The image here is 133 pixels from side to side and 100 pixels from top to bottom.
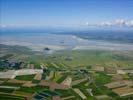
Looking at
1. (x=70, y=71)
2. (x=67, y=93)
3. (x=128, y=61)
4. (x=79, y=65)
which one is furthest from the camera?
(x=128, y=61)

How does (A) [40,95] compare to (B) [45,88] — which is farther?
(B) [45,88]

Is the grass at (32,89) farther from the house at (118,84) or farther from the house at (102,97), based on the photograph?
the house at (118,84)

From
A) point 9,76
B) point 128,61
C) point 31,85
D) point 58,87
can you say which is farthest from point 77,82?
point 128,61

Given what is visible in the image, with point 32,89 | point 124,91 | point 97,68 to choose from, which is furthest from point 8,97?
point 97,68

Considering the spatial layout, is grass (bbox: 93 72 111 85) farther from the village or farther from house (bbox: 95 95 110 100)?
house (bbox: 95 95 110 100)

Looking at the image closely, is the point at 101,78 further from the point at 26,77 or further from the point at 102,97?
the point at 26,77

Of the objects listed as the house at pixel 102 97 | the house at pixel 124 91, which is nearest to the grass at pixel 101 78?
the house at pixel 124 91

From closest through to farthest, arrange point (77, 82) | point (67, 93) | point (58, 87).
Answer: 1. point (67, 93)
2. point (58, 87)
3. point (77, 82)

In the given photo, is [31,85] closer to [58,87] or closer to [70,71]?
[58,87]
